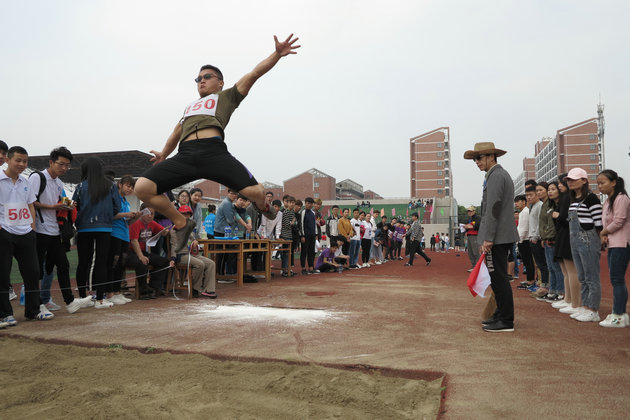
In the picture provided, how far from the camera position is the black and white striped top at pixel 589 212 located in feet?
15.3

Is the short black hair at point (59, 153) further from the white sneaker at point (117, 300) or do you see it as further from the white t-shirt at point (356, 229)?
the white t-shirt at point (356, 229)

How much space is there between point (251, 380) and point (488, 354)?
1.78 m

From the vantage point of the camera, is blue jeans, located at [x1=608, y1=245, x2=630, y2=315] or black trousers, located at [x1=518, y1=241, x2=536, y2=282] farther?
black trousers, located at [x1=518, y1=241, x2=536, y2=282]

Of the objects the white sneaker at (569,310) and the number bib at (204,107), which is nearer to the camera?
the number bib at (204,107)

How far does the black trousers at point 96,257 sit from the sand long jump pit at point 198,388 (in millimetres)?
2258

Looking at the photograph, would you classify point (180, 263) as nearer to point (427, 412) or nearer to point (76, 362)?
point (76, 362)

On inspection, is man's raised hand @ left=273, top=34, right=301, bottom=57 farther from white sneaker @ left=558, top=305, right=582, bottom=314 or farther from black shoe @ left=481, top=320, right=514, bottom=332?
white sneaker @ left=558, top=305, right=582, bottom=314

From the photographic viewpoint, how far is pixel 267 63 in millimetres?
3783

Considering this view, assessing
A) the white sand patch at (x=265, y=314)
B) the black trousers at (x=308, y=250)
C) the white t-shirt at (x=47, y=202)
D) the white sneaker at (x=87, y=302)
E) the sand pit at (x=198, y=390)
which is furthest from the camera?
the black trousers at (x=308, y=250)

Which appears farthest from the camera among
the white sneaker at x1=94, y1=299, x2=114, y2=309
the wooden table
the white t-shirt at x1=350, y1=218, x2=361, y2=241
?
the white t-shirt at x1=350, y1=218, x2=361, y2=241

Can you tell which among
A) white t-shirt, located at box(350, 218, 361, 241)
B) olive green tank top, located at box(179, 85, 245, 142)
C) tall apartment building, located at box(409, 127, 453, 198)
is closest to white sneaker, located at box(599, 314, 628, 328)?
olive green tank top, located at box(179, 85, 245, 142)

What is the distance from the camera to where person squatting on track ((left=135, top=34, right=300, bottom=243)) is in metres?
3.51

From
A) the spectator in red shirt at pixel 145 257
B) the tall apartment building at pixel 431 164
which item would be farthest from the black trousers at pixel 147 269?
the tall apartment building at pixel 431 164

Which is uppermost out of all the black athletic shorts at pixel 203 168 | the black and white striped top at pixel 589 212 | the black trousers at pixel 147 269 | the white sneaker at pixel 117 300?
the black athletic shorts at pixel 203 168
